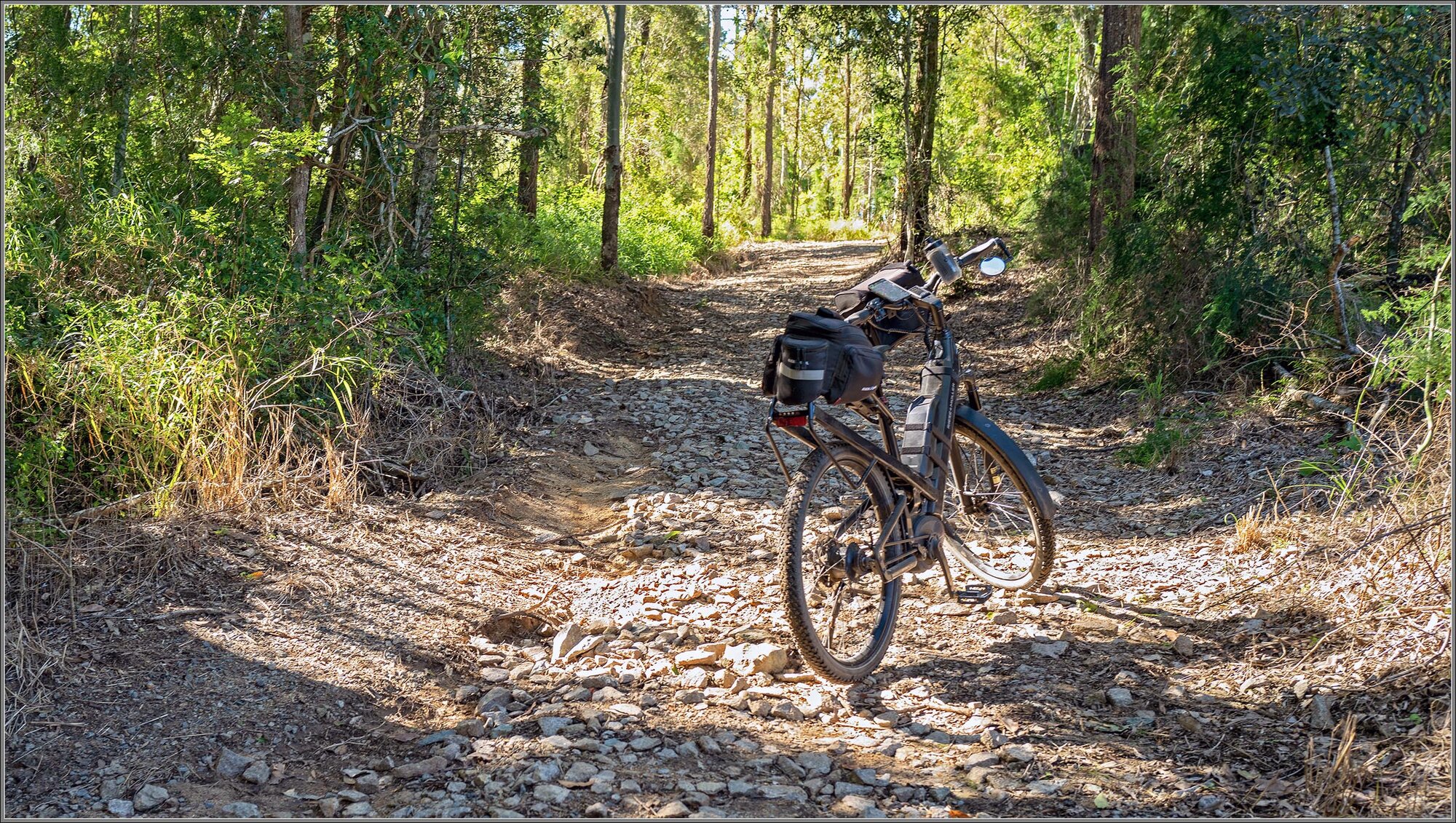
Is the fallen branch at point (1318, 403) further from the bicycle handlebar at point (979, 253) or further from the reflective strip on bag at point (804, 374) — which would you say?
the reflective strip on bag at point (804, 374)

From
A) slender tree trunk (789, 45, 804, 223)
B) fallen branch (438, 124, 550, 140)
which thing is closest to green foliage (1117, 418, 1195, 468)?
fallen branch (438, 124, 550, 140)

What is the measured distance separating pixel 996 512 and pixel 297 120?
18.9 ft

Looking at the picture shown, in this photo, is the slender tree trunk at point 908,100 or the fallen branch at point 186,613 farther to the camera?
the slender tree trunk at point 908,100

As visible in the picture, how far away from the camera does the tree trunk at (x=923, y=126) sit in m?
16.5

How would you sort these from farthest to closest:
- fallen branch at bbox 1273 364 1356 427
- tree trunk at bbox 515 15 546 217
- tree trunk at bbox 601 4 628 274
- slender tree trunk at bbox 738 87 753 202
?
slender tree trunk at bbox 738 87 753 202, tree trunk at bbox 601 4 628 274, tree trunk at bbox 515 15 546 217, fallen branch at bbox 1273 364 1356 427

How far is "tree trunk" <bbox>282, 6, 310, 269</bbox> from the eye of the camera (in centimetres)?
693

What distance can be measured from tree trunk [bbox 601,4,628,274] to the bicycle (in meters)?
10.9

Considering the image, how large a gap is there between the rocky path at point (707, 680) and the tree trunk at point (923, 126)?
10656 mm

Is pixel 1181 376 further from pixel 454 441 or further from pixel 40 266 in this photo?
pixel 40 266

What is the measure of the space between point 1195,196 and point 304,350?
671 centimetres

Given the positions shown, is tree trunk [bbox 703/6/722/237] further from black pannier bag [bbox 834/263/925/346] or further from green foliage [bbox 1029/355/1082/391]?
black pannier bag [bbox 834/263/925/346]

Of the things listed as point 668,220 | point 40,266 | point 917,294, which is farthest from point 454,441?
point 668,220

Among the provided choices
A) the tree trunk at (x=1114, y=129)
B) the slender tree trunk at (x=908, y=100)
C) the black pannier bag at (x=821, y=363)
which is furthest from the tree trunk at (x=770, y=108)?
the black pannier bag at (x=821, y=363)

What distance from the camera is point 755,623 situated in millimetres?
4523
